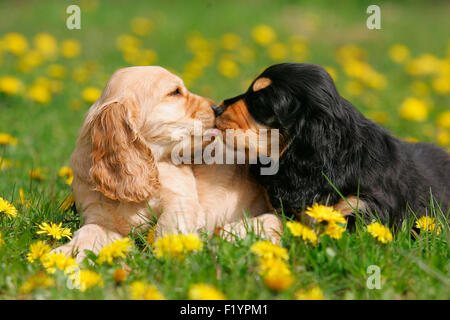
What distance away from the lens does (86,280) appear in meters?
2.28

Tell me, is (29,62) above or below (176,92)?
above

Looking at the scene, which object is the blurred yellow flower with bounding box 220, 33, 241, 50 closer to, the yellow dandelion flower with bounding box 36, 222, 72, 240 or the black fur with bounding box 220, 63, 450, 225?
the black fur with bounding box 220, 63, 450, 225

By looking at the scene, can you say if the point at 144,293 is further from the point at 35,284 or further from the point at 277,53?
the point at 277,53

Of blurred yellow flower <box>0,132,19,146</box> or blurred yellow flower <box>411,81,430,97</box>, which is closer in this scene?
blurred yellow flower <box>0,132,19,146</box>

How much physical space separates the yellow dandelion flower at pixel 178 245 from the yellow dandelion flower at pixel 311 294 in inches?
19.2

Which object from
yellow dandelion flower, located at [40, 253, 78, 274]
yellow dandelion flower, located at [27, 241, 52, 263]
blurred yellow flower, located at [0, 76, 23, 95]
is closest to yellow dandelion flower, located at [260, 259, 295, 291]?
yellow dandelion flower, located at [40, 253, 78, 274]

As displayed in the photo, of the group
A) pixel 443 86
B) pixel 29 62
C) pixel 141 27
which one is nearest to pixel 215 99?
pixel 29 62

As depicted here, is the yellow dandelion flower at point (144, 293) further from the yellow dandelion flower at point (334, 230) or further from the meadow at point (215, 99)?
the yellow dandelion flower at point (334, 230)

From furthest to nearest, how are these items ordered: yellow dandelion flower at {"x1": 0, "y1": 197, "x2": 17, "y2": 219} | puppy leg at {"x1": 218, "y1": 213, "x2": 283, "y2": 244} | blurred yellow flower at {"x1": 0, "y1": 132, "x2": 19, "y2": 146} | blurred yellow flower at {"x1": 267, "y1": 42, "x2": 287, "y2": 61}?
blurred yellow flower at {"x1": 267, "y1": 42, "x2": 287, "y2": 61} → blurred yellow flower at {"x1": 0, "y1": 132, "x2": 19, "y2": 146} → yellow dandelion flower at {"x1": 0, "y1": 197, "x2": 17, "y2": 219} → puppy leg at {"x1": 218, "y1": 213, "x2": 283, "y2": 244}

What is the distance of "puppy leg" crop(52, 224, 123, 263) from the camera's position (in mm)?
2775

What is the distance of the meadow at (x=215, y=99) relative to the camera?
7.73 ft

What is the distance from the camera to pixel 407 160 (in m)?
3.47

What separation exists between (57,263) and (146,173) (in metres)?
0.77

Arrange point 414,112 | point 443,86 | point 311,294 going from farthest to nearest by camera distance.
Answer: point 443,86 < point 414,112 < point 311,294
